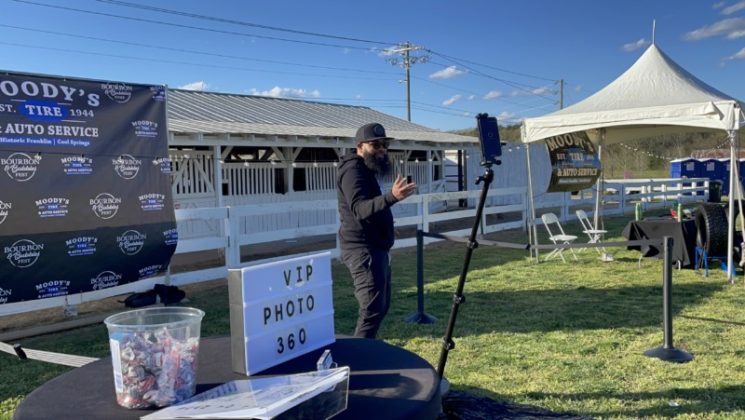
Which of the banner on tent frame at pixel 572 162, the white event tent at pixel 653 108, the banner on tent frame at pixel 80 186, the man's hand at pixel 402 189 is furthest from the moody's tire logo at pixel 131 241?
the banner on tent frame at pixel 572 162

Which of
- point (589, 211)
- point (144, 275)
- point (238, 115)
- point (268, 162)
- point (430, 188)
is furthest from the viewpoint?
point (589, 211)

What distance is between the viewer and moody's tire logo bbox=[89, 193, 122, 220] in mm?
6715

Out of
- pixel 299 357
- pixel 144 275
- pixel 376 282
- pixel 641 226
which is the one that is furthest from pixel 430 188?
pixel 299 357

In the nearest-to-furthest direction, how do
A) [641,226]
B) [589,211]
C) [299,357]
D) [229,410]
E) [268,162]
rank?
[229,410]
[299,357]
[641,226]
[268,162]
[589,211]

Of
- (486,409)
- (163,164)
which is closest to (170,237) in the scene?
(163,164)

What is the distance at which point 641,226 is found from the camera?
10.4 meters

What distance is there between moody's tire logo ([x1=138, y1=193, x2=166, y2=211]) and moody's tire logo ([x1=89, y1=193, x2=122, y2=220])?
0.29 meters

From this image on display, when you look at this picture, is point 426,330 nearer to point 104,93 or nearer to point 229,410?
point 104,93

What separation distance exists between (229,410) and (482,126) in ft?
8.76

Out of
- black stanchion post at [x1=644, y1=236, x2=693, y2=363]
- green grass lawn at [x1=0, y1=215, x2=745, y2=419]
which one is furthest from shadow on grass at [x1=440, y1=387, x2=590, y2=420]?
black stanchion post at [x1=644, y1=236, x2=693, y2=363]

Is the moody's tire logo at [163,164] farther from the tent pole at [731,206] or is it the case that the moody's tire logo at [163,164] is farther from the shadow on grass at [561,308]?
the tent pole at [731,206]

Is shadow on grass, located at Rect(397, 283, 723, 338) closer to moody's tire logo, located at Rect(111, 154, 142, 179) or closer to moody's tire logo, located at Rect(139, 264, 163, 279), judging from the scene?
moody's tire logo, located at Rect(139, 264, 163, 279)

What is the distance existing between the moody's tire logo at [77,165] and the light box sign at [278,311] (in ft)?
15.7

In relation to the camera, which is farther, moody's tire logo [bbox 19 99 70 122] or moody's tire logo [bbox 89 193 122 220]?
moody's tire logo [bbox 89 193 122 220]
